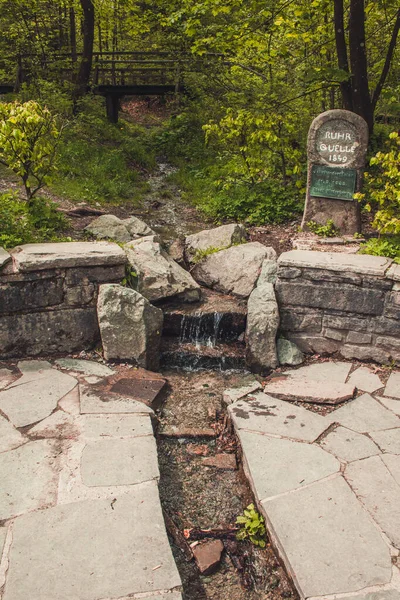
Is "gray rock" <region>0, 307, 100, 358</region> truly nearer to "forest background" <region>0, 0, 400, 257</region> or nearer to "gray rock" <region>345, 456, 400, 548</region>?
"forest background" <region>0, 0, 400, 257</region>

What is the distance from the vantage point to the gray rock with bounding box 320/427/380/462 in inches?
131

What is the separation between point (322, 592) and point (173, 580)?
2.35ft

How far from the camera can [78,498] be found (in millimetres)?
2783

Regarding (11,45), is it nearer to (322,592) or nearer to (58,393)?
(58,393)

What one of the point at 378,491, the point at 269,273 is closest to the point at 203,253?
the point at 269,273

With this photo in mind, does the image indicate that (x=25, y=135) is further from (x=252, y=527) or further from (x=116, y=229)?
(x=252, y=527)

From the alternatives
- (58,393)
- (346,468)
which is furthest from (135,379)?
(346,468)

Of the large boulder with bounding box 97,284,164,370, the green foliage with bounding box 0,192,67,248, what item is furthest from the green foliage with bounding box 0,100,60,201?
the large boulder with bounding box 97,284,164,370

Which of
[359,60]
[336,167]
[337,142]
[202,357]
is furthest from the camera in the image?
[359,60]

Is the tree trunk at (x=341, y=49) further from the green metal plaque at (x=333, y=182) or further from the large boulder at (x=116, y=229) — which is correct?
the large boulder at (x=116, y=229)

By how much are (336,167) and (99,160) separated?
5.49 meters

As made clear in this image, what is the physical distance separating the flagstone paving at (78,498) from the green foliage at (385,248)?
3073 millimetres

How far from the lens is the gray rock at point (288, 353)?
15.4 feet

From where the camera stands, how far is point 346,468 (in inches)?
125
